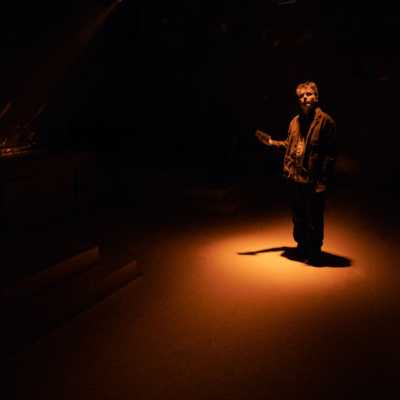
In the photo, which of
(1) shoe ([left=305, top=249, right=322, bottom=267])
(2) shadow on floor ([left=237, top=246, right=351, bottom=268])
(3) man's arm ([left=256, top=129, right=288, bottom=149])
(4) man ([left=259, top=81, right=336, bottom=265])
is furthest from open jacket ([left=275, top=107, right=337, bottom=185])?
(2) shadow on floor ([left=237, top=246, right=351, bottom=268])

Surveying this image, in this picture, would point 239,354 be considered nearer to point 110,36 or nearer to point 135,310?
point 135,310

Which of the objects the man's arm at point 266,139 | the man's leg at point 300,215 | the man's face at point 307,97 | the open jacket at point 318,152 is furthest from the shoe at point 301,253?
the man's face at point 307,97

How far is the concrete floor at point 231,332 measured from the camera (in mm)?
3062

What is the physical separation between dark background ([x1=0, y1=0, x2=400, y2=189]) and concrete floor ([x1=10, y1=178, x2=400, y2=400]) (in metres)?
3.72

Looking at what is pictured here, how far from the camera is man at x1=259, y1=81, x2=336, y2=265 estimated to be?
4773mm

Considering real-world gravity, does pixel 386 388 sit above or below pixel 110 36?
below

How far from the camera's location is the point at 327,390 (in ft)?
9.86

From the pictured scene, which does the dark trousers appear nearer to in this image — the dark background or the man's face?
the man's face

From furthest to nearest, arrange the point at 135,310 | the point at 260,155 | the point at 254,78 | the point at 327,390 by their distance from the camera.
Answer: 1. the point at 260,155
2. the point at 254,78
3. the point at 135,310
4. the point at 327,390

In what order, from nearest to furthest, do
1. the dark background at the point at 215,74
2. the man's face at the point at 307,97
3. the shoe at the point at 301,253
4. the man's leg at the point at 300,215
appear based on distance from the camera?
the man's face at the point at 307,97
the man's leg at the point at 300,215
the shoe at the point at 301,253
the dark background at the point at 215,74

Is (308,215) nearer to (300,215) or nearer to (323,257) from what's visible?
(300,215)

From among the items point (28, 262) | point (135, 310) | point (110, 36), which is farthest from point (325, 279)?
point (110, 36)

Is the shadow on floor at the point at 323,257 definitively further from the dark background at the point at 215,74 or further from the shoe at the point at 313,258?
the dark background at the point at 215,74

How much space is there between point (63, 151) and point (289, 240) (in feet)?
12.0
